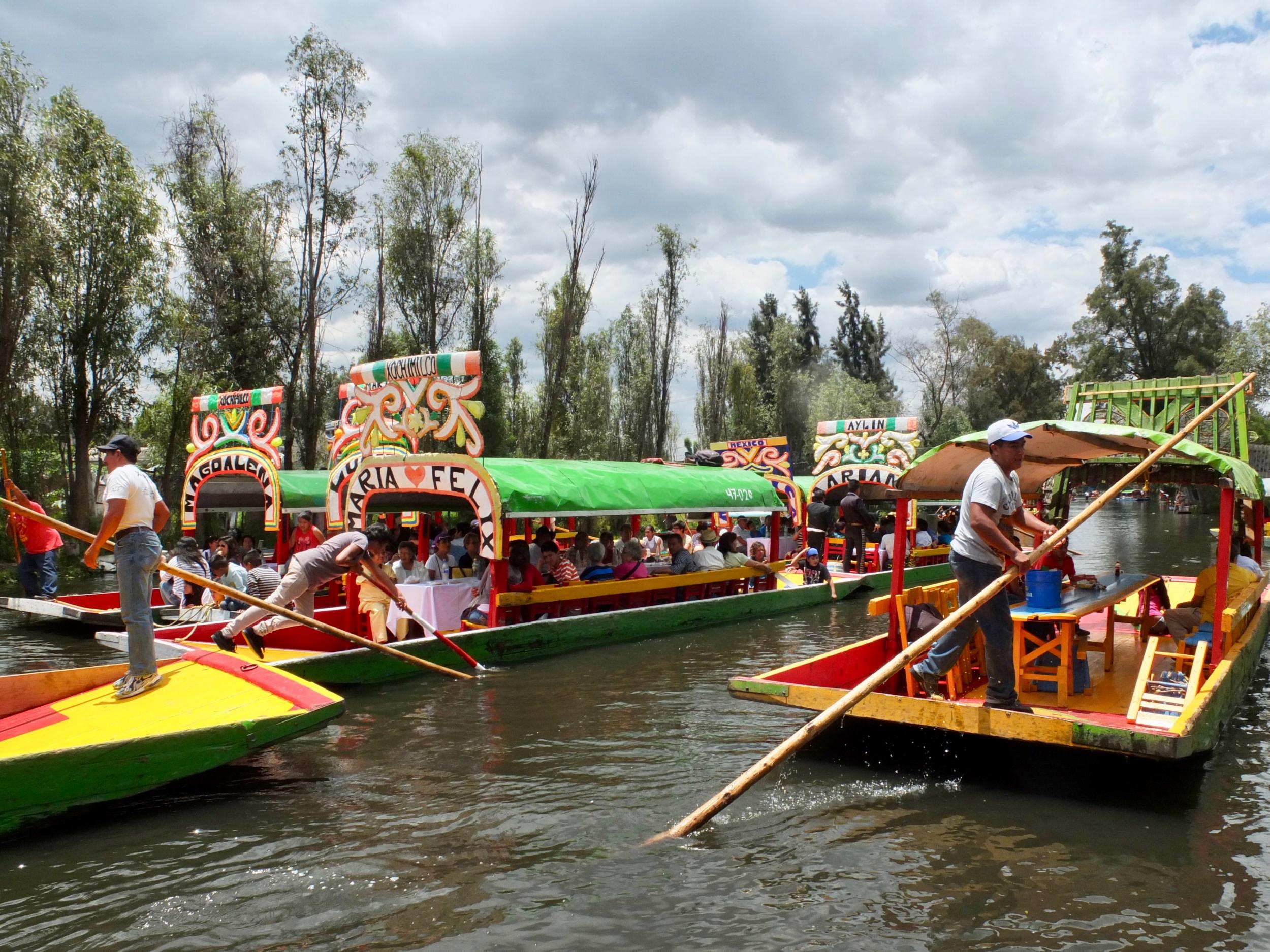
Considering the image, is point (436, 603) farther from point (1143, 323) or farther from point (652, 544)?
point (1143, 323)

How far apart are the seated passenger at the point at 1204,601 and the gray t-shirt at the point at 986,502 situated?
2138mm

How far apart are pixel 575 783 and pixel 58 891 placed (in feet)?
10.4

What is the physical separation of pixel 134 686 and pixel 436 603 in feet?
14.3

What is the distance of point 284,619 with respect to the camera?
9.34 m

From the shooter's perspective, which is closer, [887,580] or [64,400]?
[887,580]

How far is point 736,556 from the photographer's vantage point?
605 inches

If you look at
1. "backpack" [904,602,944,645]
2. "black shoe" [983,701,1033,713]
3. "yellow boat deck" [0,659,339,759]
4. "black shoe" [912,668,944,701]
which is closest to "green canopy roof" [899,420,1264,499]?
"backpack" [904,602,944,645]

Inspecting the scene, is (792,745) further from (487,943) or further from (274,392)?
(274,392)

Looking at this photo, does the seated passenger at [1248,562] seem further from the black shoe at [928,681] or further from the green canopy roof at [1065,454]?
the black shoe at [928,681]

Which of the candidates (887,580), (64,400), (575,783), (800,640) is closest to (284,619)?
(575,783)

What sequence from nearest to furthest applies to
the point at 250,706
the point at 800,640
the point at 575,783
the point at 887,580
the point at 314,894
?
the point at 314,894, the point at 250,706, the point at 575,783, the point at 800,640, the point at 887,580

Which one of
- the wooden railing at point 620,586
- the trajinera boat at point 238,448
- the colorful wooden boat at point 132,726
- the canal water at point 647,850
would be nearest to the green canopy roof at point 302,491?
the trajinera boat at point 238,448

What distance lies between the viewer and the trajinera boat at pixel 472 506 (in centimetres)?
1020

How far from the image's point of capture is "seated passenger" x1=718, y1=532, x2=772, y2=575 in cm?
1526
